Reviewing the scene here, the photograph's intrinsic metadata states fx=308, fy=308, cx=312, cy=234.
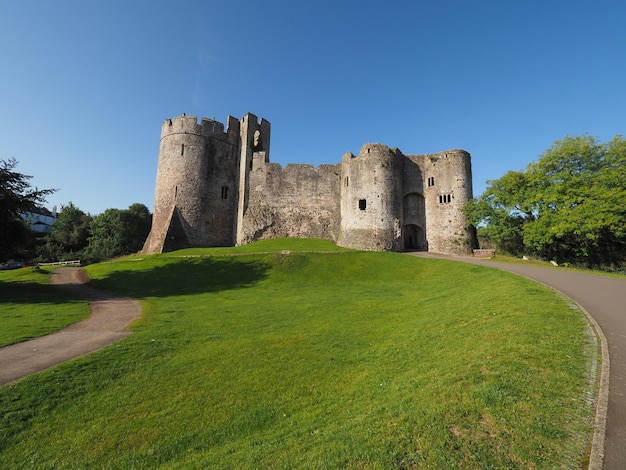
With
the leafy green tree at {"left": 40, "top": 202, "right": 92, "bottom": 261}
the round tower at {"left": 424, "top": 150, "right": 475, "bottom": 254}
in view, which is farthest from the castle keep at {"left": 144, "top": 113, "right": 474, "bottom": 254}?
the leafy green tree at {"left": 40, "top": 202, "right": 92, "bottom": 261}

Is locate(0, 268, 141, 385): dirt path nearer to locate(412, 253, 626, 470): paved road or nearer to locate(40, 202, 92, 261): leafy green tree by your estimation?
locate(412, 253, 626, 470): paved road

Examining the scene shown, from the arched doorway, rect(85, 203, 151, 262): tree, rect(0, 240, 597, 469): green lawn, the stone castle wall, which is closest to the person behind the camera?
rect(0, 240, 597, 469): green lawn

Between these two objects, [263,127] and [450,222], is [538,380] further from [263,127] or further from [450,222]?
[263,127]

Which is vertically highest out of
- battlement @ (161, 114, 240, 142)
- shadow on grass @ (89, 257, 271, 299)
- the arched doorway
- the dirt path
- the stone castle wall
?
battlement @ (161, 114, 240, 142)

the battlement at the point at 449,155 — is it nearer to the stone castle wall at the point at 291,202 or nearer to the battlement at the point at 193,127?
the stone castle wall at the point at 291,202

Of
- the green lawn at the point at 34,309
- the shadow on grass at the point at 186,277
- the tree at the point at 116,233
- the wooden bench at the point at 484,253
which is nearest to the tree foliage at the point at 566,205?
the wooden bench at the point at 484,253

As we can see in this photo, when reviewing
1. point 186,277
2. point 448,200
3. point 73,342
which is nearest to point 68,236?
point 186,277

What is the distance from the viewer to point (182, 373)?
7504 millimetres

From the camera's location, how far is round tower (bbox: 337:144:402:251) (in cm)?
3312

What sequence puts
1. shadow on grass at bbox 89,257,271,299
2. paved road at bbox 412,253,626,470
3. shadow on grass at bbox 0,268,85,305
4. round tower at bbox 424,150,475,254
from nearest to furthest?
paved road at bbox 412,253,626,470 → shadow on grass at bbox 0,268,85,305 → shadow on grass at bbox 89,257,271,299 → round tower at bbox 424,150,475,254

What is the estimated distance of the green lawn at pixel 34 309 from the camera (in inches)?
413

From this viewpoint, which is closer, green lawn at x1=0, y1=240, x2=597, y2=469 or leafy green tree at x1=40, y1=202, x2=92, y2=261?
green lawn at x1=0, y1=240, x2=597, y2=469

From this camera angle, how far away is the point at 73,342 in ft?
31.3

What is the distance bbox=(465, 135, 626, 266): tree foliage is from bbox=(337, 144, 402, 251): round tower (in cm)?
811
